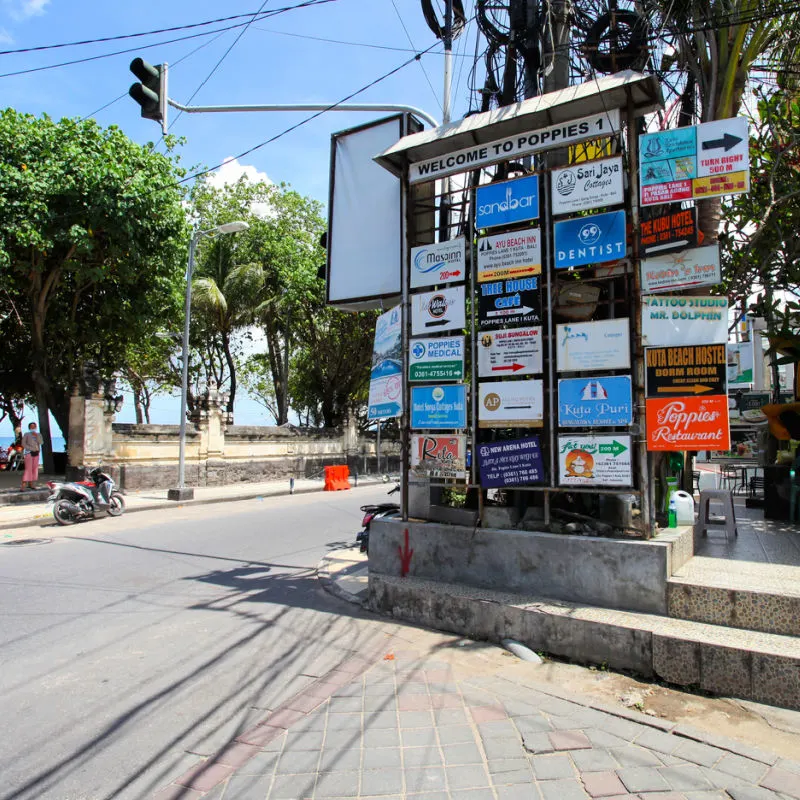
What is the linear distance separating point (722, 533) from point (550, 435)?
3.16 metres

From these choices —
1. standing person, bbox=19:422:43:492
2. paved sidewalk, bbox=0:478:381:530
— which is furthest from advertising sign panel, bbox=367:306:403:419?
standing person, bbox=19:422:43:492

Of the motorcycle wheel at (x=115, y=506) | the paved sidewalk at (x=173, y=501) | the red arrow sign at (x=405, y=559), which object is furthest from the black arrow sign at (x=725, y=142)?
the paved sidewalk at (x=173, y=501)

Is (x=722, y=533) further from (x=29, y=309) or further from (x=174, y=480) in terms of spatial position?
(x=29, y=309)

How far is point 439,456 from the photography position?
6270 mm

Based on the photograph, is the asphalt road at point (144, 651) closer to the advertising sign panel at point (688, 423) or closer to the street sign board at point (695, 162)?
the advertising sign panel at point (688, 423)

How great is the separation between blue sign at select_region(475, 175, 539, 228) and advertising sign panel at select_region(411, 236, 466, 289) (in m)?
0.33

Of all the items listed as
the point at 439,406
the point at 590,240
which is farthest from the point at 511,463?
the point at 590,240

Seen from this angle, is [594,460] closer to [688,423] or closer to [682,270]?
[688,423]

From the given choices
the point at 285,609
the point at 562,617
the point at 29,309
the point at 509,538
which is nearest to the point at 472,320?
the point at 509,538

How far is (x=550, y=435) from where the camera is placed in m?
5.66

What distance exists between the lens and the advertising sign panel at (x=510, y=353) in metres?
5.79

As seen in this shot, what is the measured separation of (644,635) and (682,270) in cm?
298

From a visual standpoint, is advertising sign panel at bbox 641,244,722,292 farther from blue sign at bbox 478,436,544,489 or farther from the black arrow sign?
blue sign at bbox 478,436,544,489

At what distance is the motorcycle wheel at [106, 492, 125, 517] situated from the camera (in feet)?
45.2
